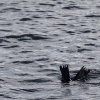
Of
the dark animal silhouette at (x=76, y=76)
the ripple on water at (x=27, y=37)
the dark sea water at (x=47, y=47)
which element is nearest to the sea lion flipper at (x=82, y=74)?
the dark animal silhouette at (x=76, y=76)

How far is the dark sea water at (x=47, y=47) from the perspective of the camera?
2000 centimetres

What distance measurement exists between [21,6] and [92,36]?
7212mm

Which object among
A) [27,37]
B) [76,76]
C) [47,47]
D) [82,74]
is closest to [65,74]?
[76,76]

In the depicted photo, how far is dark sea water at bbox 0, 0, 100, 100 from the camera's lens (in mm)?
20000

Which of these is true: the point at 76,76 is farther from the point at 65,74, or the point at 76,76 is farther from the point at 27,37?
the point at 27,37

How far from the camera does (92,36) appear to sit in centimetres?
2655

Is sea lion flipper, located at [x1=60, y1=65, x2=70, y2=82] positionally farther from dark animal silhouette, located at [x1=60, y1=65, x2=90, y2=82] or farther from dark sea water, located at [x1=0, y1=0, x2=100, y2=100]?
dark sea water, located at [x1=0, y1=0, x2=100, y2=100]

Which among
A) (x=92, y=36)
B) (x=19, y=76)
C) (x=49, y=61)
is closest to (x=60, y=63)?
(x=49, y=61)

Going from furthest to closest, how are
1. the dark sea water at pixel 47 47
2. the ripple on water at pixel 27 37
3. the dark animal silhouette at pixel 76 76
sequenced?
1. the ripple on water at pixel 27 37
2. the dark animal silhouette at pixel 76 76
3. the dark sea water at pixel 47 47

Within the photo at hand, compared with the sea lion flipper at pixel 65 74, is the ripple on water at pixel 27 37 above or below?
above

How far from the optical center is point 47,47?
81.8ft

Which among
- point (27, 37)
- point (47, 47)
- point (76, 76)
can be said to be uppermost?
point (27, 37)

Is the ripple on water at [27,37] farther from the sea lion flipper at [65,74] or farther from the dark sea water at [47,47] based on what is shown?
the sea lion flipper at [65,74]

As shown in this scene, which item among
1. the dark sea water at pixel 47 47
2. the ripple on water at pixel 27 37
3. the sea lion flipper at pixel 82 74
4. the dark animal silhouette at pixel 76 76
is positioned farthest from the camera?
the ripple on water at pixel 27 37
